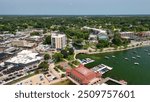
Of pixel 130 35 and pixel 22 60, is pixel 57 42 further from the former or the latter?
pixel 130 35

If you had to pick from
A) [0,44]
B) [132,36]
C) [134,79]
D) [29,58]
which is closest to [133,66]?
[134,79]

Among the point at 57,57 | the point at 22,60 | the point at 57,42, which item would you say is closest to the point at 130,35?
the point at 57,42

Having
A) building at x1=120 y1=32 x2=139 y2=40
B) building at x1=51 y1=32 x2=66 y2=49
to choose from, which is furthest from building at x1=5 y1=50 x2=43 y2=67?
building at x1=120 y1=32 x2=139 y2=40

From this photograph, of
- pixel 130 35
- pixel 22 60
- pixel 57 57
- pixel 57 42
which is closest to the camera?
pixel 22 60

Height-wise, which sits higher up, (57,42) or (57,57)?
(57,42)

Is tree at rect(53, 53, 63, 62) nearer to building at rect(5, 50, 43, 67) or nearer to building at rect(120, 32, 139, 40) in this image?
building at rect(5, 50, 43, 67)

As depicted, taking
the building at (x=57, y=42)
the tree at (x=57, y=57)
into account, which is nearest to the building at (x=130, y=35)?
the building at (x=57, y=42)

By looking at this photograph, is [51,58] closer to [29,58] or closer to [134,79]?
[29,58]

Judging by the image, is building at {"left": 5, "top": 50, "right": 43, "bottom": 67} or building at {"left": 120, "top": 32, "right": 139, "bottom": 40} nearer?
building at {"left": 5, "top": 50, "right": 43, "bottom": 67}

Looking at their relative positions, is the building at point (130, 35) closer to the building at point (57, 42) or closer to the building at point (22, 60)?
the building at point (57, 42)

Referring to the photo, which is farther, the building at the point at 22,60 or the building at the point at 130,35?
the building at the point at 130,35

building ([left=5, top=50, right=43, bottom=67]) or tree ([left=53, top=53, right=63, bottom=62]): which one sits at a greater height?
building ([left=5, top=50, right=43, bottom=67])
